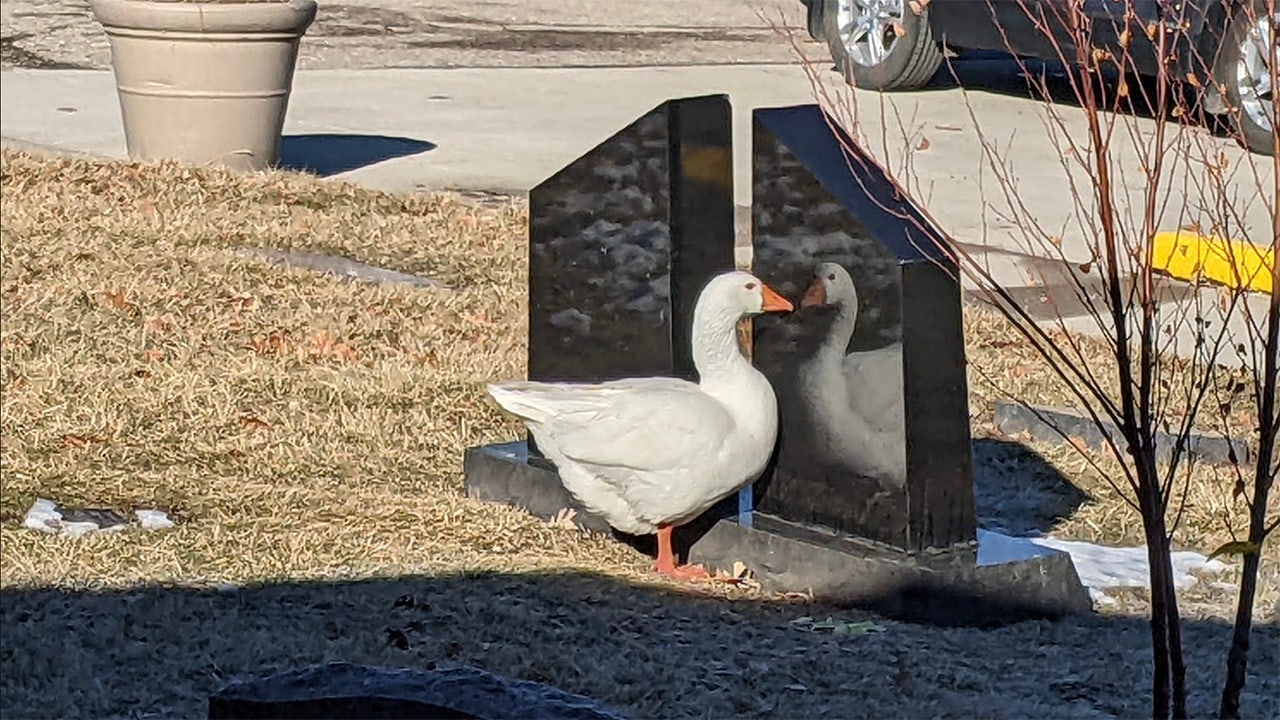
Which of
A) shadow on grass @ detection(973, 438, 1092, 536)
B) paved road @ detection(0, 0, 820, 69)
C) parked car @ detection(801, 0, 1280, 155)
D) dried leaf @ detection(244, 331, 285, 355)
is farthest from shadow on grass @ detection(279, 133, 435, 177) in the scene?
shadow on grass @ detection(973, 438, 1092, 536)

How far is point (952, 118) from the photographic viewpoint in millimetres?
13445

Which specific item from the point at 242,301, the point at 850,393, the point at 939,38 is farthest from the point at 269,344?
the point at 939,38

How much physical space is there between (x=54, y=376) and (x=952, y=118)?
7995mm

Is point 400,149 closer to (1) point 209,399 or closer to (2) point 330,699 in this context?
(1) point 209,399

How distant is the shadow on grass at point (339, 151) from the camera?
10.7 m

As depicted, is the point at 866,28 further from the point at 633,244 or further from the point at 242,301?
the point at 633,244

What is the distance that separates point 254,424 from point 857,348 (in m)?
2.24

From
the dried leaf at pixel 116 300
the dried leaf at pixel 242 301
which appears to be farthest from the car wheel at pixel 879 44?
the dried leaf at pixel 116 300

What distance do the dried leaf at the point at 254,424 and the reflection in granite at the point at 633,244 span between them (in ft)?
3.48

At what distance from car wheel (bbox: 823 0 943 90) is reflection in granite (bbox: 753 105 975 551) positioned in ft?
29.4

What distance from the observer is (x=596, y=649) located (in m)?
4.46

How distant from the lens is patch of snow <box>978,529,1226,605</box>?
15.9 ft

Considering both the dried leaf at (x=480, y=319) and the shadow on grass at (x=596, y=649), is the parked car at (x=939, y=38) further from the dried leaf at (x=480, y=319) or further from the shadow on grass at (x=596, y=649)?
the shadow on grass at (x=596, y=649)

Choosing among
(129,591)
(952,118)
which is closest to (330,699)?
(129,591)
